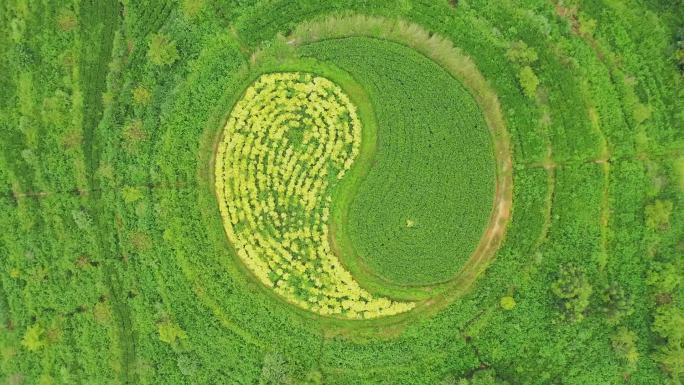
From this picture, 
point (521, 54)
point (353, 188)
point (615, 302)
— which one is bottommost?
point (615, 302)

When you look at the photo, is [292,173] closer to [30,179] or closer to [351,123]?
[351,123]

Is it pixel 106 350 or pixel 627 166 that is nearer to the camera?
pixel 627 166

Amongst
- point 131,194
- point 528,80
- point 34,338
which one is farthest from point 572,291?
point 34,338

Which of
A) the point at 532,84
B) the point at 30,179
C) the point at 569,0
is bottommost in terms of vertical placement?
the point at 30,179

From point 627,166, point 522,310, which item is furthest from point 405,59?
point 522,310

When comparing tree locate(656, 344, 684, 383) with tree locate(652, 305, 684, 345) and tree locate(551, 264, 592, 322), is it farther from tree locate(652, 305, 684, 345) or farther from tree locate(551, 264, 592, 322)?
tree locate(551, 264, 592, 322)

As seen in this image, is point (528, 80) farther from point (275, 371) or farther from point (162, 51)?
point (275, 371)

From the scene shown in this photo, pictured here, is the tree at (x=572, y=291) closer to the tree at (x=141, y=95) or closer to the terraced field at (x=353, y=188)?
the terraced field at (x=353, y=188)
